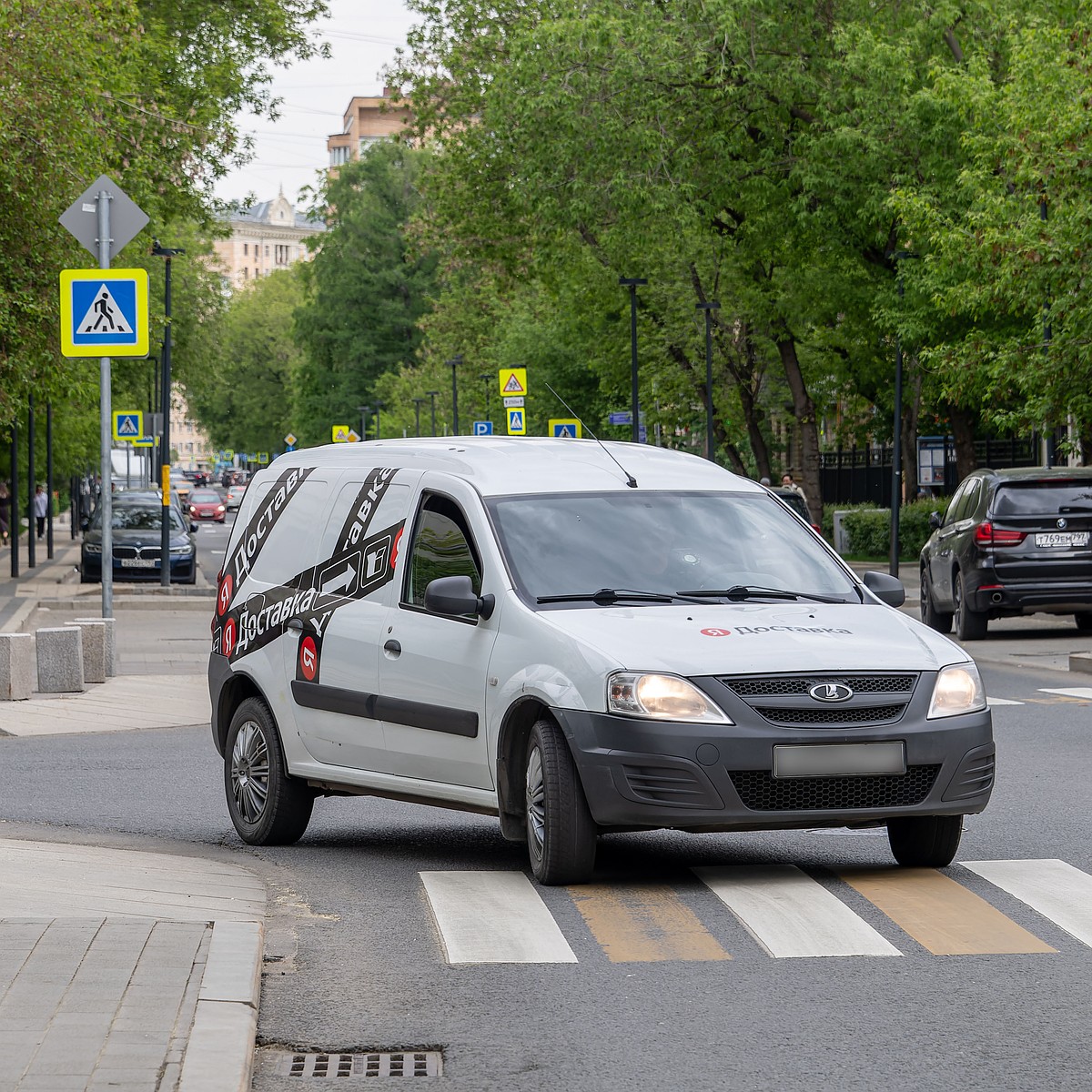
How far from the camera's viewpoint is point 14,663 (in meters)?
17.0

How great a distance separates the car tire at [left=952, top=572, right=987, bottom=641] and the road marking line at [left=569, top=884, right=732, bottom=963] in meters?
16.5

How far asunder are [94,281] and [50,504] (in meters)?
35.0

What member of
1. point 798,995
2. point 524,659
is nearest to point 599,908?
point 524,659

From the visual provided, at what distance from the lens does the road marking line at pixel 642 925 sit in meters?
7.00

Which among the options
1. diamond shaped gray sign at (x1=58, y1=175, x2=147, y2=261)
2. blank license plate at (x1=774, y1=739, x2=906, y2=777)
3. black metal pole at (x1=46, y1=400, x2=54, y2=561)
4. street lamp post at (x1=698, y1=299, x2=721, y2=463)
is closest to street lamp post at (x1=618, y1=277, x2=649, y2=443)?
street lamp post at (x1=698, y1=299, x2=721, y2=463)

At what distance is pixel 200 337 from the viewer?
236 ft

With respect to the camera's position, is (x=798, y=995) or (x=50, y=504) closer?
(x=798, y=995)

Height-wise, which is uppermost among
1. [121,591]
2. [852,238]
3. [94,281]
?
[852,238]

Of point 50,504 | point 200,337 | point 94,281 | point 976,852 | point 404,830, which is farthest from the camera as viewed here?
point 200,337

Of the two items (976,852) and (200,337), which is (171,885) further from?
(200,337)

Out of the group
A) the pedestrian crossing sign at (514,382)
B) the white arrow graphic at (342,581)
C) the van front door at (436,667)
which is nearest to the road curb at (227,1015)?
→ the van front door at (436,667)

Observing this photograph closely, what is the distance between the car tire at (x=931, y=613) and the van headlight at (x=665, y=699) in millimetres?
18720

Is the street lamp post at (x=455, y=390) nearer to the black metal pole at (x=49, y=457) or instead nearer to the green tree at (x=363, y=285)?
the green tree at (x=363, y=285)

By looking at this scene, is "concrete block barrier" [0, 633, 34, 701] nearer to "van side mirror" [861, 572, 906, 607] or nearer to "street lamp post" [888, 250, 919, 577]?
"van side mirror" [861, 572, 906, 607]
